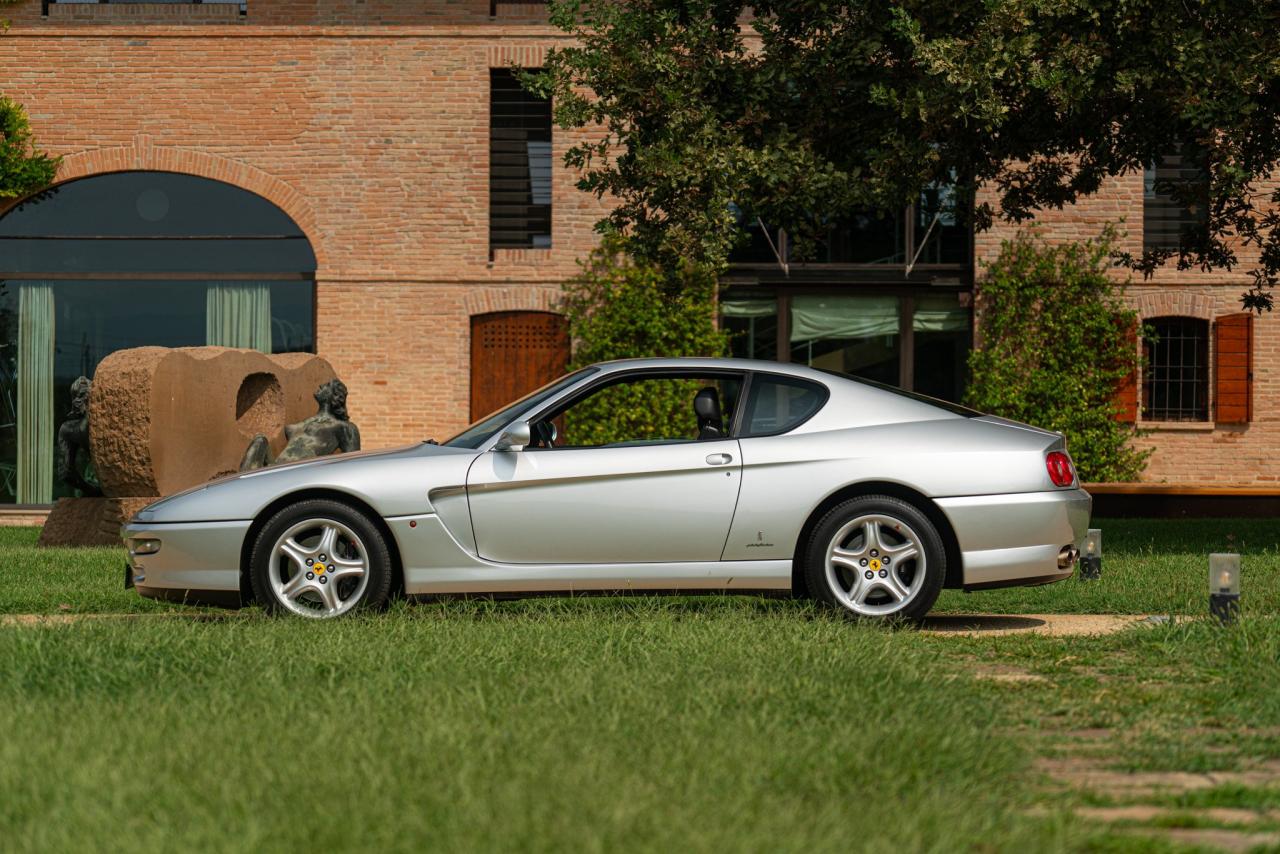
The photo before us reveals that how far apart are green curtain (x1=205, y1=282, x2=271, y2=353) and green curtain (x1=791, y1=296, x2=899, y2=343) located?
7746 millimetres

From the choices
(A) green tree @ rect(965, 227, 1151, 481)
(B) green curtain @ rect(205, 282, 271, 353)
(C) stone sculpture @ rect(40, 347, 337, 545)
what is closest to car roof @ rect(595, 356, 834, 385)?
(C) stone sculpture @ rect(40, 347, 337, 545)

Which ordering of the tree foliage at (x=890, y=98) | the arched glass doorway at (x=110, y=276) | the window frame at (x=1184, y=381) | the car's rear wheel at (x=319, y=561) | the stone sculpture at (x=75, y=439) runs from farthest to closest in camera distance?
the window frame at (x=1184, y=381)
the arched glass doorway at (x=110, y=276)
the stone sculpture at (x=75, y=439)
the tree foliage at (x=890, y=98)
the car's rear wheel at (x=319, y=561)

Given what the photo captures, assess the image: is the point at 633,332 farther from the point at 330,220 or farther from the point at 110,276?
the point at 110,276

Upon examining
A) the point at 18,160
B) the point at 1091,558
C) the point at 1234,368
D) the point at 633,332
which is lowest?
the point at 1091,558

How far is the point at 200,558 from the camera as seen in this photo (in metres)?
6.96

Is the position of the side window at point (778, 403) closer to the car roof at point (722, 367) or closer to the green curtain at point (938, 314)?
the car roof at point (722, 367)

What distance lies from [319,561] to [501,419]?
3.84 feet

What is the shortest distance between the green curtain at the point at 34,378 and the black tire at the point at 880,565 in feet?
54.3

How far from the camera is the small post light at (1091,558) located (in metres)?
9.78

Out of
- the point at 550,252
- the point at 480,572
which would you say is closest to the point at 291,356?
the point at 550,252

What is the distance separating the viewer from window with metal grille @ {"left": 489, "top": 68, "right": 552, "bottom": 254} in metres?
20.8

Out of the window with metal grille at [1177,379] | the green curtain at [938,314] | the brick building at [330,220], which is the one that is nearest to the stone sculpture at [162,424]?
the brick building at [330,220]

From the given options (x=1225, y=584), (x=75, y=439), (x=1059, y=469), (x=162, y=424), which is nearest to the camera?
(x=1225, y=584)

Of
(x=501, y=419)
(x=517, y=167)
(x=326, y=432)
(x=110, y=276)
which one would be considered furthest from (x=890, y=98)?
(x=110, y=276)
